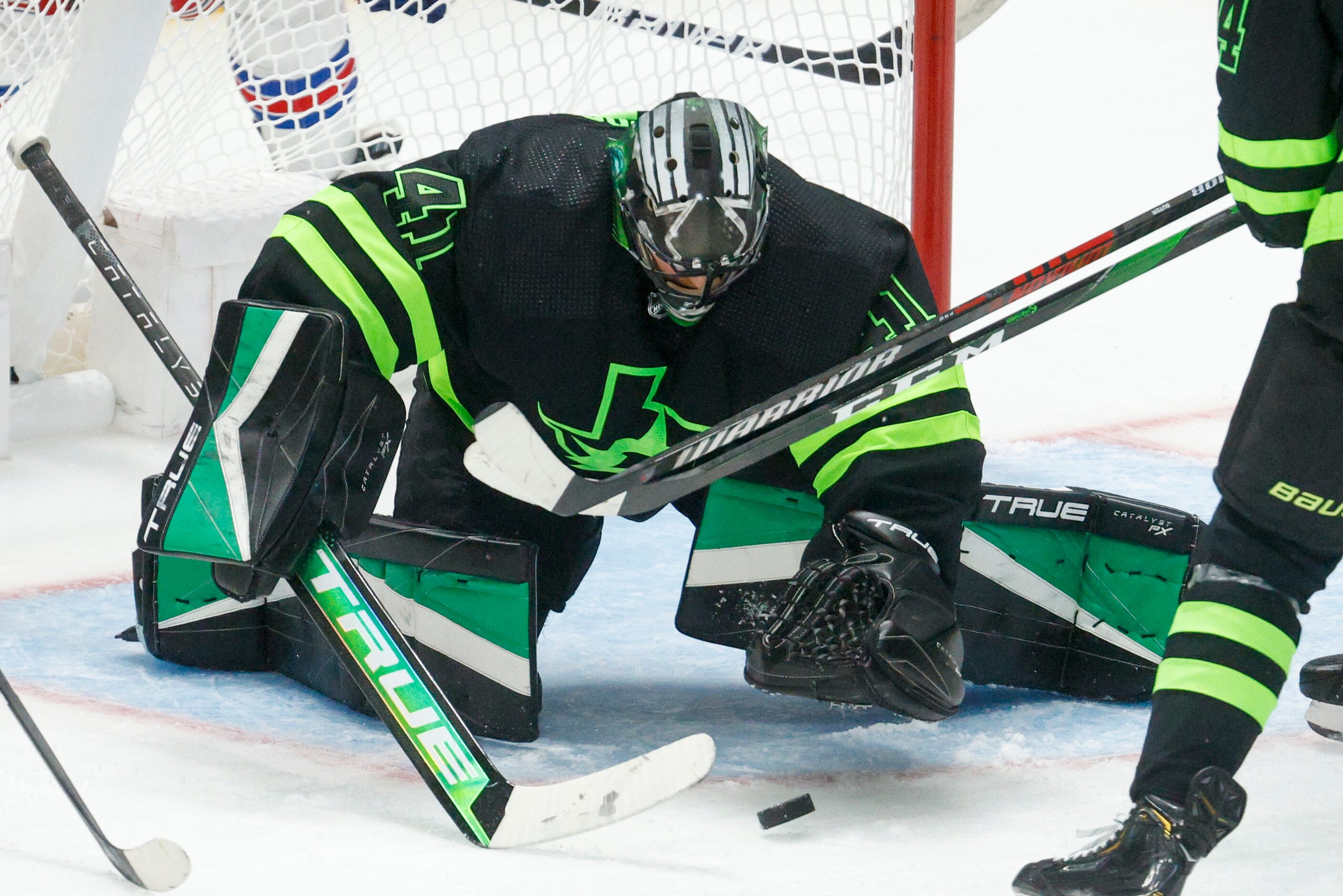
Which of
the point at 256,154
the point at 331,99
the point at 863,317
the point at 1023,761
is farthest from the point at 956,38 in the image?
the point at 256,154

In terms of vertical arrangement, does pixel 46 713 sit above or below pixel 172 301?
below

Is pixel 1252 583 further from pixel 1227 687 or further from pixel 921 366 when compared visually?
pixel 921 366

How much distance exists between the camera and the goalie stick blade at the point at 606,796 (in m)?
1.92

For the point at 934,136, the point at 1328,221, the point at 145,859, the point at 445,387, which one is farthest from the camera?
the point at 934,136

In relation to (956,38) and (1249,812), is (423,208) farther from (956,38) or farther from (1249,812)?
(956,38)

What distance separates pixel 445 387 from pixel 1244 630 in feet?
4.15

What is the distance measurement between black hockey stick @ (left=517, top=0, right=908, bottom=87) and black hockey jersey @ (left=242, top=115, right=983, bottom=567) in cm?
133

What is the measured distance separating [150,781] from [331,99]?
78.3 inches

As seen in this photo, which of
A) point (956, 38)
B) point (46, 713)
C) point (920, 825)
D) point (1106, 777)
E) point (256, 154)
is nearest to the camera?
point (920, 825)

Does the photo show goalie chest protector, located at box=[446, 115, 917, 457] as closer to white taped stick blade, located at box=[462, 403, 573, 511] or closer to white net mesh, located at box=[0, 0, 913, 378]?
white taped stick blade, located at box=[462, 403, 573, 511]

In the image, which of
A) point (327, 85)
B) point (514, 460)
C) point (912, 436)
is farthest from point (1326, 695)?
point (327, 85)

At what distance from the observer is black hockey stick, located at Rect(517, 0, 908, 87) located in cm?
354

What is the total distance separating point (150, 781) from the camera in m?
2.08

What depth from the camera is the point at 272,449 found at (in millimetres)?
2078
